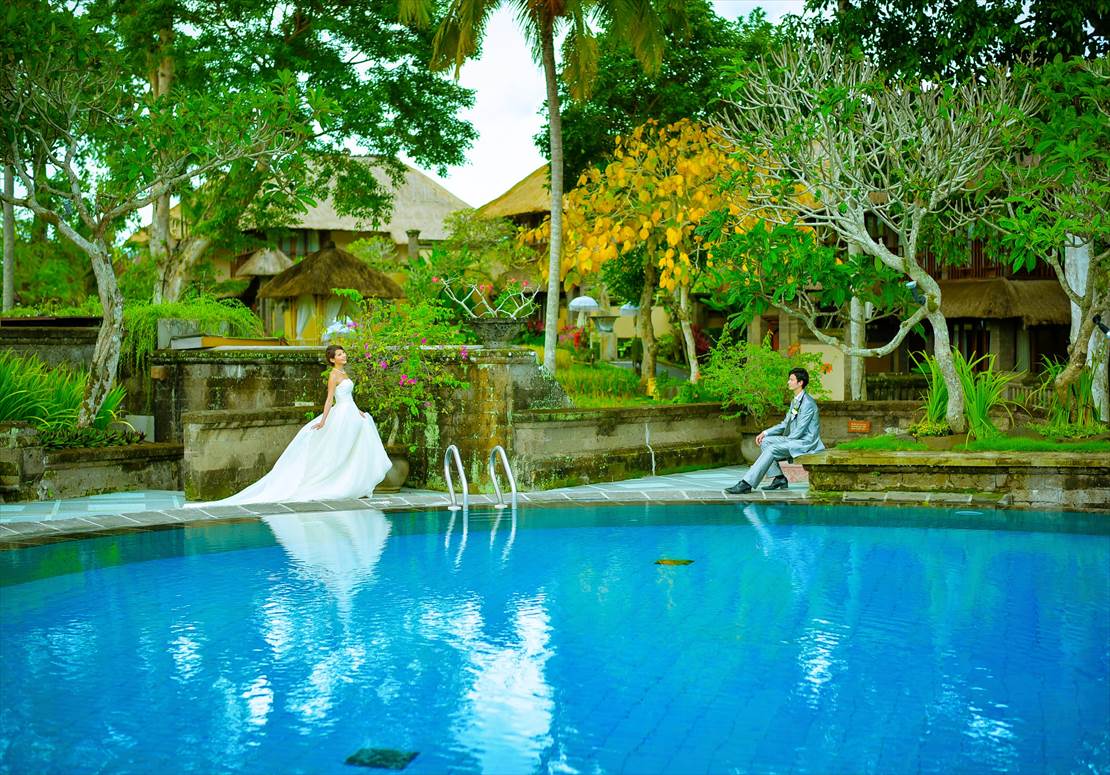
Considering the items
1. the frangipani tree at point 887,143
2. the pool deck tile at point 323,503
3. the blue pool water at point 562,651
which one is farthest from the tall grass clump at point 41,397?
the frangipani tree at point 887,143

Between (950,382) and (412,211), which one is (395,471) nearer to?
(950,382)

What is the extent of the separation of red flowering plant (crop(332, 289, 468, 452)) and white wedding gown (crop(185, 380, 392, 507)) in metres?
0.87

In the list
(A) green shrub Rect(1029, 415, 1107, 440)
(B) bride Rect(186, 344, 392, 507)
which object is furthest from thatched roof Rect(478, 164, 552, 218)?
(A) green shrub Rect(1029, 415, 1107, 440)

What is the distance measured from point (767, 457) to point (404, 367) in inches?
183

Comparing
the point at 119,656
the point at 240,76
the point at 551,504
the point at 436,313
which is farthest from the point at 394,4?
the point at 119,656

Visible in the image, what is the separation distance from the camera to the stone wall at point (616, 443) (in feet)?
50.5

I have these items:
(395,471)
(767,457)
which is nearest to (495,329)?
(395,471)

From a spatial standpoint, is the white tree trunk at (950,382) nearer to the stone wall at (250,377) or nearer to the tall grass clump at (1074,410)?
the tall grass clump at (1074,410)

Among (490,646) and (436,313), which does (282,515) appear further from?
(490,646)

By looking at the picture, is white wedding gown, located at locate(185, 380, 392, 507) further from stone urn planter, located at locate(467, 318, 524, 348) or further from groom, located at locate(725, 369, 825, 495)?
groom, located at locate(725, 369, 825, 495)

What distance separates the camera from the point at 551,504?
13.7 metres

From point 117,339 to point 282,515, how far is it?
13.6ft

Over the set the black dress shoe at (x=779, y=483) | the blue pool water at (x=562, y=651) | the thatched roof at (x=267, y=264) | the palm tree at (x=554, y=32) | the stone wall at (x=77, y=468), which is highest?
the palm tree at (x=554, y=32)

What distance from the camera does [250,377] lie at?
Answer: 16078 millimetres
